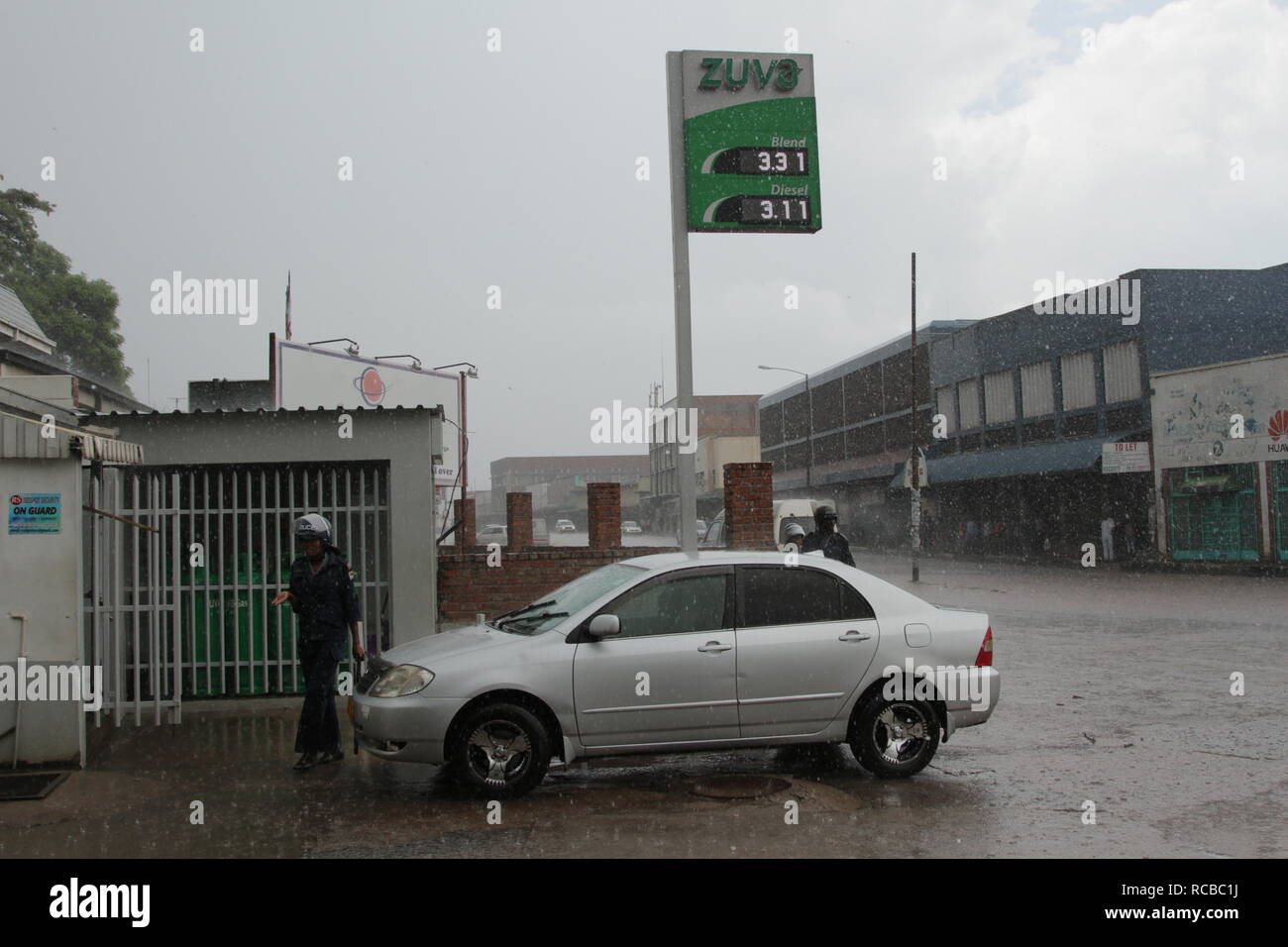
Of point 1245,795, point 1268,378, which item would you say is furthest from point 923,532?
point 1245,795

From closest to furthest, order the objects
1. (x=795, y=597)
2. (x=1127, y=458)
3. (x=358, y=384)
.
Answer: (x=795, y=597), (x=358, y=384), (x=1127, y=458)

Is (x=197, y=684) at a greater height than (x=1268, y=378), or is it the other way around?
(x=1268, y=378)

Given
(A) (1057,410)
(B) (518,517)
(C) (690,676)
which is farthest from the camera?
(A) (1057,410)

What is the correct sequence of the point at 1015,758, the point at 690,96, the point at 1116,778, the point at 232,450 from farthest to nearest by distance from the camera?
1. the point at 690,96
2. the point at 232,450
3. the point at 1015,758
4. the point at 1116,778

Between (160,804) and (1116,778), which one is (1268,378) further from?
(160,804)

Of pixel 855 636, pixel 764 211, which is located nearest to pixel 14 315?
pixel 764 211

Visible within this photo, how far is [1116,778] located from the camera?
24.6 feet

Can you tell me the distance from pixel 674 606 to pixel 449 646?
1440mm

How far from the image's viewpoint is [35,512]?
310 inches

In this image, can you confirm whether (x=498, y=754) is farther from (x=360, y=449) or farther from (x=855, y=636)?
(x=360, y=449)

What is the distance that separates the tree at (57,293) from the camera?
155 feet

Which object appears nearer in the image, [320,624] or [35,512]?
[35,512]
